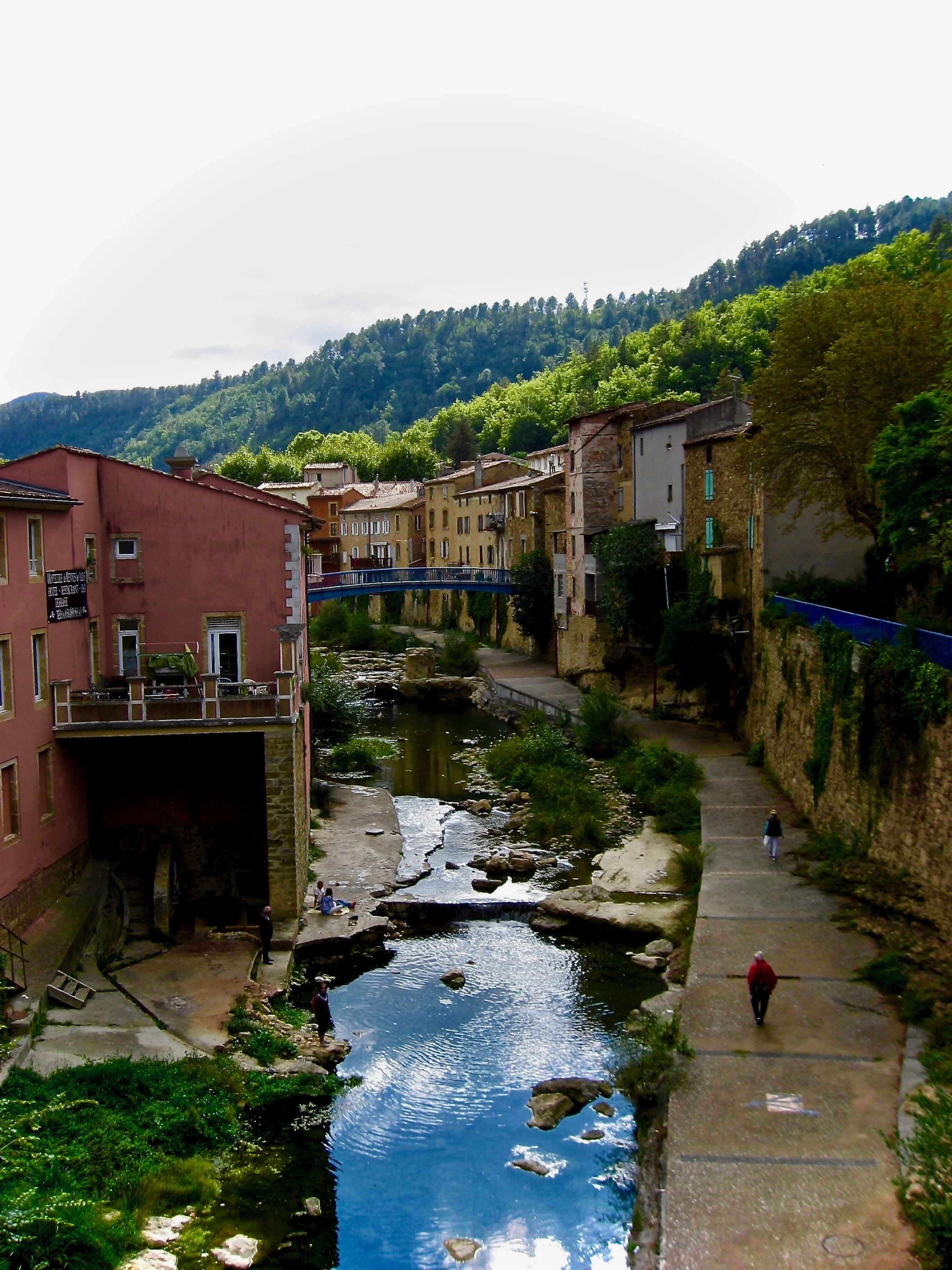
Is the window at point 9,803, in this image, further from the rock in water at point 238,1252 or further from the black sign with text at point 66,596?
the rock in water at point 238,1252

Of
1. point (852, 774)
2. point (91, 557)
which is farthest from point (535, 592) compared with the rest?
point (91, 557)

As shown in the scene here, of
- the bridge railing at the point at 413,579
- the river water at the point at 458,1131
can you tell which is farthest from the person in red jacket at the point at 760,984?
the bridge railing at the point at 413,579

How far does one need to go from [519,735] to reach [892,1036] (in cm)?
2613

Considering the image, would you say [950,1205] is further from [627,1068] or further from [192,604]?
[192,604]

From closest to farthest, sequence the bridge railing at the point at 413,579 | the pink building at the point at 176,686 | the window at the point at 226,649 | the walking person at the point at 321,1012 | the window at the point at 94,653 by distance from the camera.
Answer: the walking person at the point at 321,1012
the pink building at the point at 176,686
the window at the point at 94,653
the window at the point at 226,649
the bridge railing at the point at 413,579

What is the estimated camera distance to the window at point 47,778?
67.8 feet

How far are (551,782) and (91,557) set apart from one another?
15239 mm

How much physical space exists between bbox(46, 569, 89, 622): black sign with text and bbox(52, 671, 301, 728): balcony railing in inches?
49.0

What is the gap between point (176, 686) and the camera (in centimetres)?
2186

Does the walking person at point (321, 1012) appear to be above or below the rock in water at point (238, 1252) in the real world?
above

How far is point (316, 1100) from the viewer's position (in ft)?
54.6

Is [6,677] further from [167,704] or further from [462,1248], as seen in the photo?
[462,1248]

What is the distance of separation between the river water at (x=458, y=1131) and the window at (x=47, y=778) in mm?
→ 5642

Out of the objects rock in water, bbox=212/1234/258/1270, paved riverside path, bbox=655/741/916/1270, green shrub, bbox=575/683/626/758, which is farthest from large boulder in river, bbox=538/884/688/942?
green shrub, bbox=575/683/626/758
